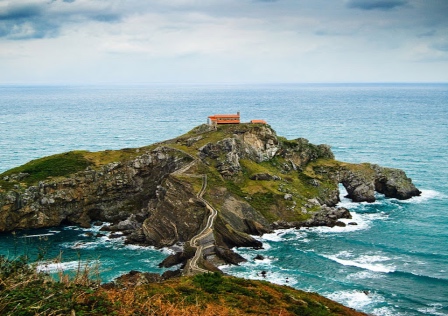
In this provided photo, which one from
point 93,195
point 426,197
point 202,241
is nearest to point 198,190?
point 202,241

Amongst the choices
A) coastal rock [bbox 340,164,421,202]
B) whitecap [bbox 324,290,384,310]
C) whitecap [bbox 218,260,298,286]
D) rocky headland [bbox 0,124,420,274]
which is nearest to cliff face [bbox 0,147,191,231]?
rocky headland [bbox 0,124,420,274]

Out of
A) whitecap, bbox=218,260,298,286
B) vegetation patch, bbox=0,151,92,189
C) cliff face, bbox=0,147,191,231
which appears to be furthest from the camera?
vegetation patch, bbox=0,151,92,189

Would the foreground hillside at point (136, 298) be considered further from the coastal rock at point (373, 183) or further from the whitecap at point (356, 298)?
the coastal rock at point (373, 183)

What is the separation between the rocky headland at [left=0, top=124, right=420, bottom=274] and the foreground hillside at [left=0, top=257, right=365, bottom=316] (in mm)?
25268

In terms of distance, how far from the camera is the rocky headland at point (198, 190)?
84125 mm

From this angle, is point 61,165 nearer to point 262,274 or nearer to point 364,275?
point 262,274

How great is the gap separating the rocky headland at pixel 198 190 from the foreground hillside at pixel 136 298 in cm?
2527

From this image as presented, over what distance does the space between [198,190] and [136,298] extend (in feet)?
197

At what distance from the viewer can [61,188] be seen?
94750 millimetres

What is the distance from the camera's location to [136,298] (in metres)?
31.6

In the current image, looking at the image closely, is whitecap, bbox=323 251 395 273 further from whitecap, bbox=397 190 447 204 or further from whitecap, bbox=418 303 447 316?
whitecap, bbox=397 190 447 204

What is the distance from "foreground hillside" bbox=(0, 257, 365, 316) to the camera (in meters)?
24.4

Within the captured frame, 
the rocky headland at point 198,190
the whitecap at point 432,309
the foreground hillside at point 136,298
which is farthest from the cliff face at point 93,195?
the whitecap at point 432,309

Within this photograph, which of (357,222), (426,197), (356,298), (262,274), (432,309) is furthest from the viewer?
(426,197)
